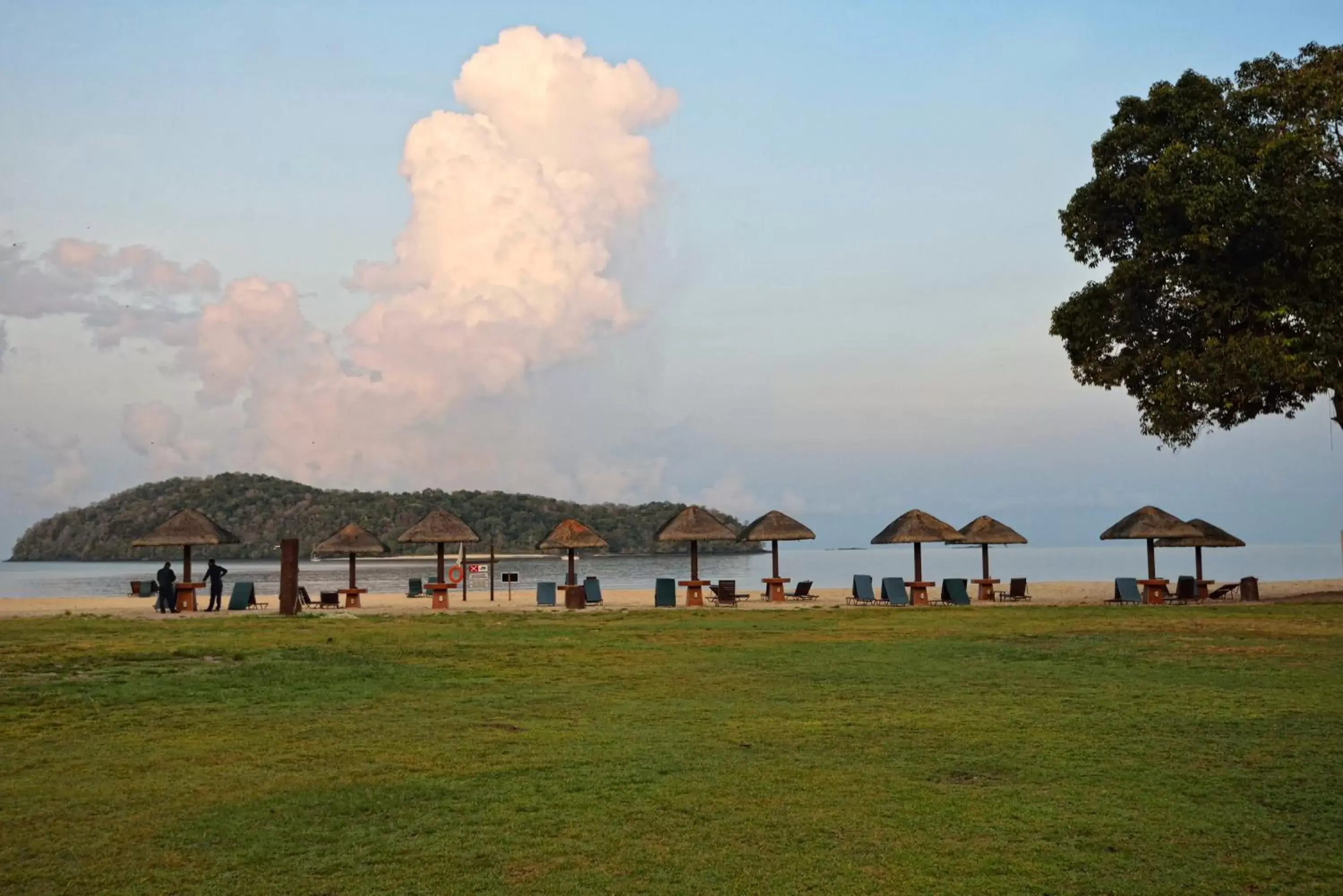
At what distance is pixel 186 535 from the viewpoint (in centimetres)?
2789

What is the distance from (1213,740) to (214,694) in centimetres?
924

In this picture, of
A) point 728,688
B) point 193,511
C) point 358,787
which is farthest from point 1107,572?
point 358,787

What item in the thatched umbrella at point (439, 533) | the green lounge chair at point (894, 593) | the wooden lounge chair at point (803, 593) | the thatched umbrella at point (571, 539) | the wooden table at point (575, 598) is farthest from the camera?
the wooden lounge chair at point (803, 593)

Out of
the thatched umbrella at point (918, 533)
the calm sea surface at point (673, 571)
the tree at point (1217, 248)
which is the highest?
the tree at point (1217, 248)

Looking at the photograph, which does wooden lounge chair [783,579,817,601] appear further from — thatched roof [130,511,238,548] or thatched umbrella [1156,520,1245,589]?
thatched roof [130,511,238,548]

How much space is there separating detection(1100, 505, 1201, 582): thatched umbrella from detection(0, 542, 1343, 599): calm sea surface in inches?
709

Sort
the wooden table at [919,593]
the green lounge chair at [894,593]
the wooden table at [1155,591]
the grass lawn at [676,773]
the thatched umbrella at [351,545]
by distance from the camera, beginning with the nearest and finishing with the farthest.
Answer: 1. the grass lawn at [676,773]
2. the green lounge chair at [894,593]
3. the wooden table at [1155,591]
4. the wooden table at [919,593]
5. the thatched umbrella at [351,545]

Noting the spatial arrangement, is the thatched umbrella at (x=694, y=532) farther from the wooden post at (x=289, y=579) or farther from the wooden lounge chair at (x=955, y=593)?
the wooden post at (x=289, y=579)

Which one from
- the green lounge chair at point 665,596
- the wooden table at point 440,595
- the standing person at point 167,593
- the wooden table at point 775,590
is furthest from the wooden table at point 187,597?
the wooden table at point 775,590

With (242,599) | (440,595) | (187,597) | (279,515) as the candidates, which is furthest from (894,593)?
(279,515)

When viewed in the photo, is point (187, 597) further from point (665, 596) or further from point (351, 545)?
point (665, 596)

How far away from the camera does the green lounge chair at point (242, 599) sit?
28234 millimetres

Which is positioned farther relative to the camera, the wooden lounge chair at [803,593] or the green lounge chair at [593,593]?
the wooden lounge chair at [803,593]

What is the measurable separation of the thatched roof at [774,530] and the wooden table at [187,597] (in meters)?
13.5
